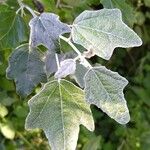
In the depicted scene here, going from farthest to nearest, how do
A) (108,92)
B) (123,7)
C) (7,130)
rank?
(7,130), (123,7), (108,92)

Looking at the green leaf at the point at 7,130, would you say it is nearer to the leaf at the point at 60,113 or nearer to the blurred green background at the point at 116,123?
the blurred green background at the point at 116,123

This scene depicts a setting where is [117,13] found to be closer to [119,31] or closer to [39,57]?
[119,31]

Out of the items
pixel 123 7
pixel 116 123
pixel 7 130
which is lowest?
pixel 116 123

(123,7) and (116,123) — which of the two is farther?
(116,123)

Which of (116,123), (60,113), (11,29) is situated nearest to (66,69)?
(60,113)

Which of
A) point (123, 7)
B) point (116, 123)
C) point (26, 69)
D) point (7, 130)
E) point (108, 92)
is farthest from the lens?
point (116, 123)

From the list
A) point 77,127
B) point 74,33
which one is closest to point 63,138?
point 77,127

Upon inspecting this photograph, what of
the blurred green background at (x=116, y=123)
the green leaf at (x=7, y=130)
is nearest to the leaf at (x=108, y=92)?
the blurred green background at (x=116, y=123)

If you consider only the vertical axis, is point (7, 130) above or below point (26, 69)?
below

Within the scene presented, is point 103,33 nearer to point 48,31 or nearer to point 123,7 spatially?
point 48,31
